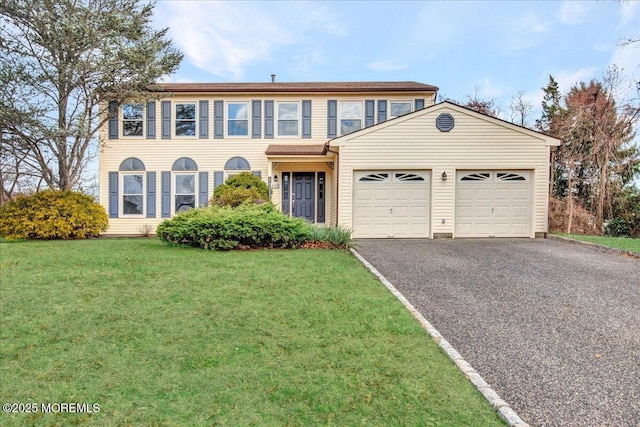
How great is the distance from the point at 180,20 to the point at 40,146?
7.24 meters

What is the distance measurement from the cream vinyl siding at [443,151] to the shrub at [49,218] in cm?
863

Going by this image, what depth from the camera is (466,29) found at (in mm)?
14219

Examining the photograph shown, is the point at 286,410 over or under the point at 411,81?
under

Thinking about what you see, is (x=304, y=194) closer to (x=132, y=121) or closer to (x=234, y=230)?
(x=234, y=230)

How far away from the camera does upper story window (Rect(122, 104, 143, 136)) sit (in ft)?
49.3

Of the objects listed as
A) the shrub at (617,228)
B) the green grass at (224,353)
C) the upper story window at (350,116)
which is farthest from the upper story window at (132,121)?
the shrub at (617,228)

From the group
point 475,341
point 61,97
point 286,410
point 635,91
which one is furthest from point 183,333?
point 635,91

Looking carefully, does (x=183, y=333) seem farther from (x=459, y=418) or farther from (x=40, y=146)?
(x=40, y=146)

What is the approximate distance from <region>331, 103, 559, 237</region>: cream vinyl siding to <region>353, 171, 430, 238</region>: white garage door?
257 mm

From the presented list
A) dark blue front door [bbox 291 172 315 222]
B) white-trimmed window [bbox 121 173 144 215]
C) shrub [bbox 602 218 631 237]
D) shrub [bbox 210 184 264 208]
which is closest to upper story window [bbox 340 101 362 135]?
dark blue front door [bbox 291 172 315 222]

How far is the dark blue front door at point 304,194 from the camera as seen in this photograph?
15125 millimetres

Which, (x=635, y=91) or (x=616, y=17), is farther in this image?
(x=635, y=91)

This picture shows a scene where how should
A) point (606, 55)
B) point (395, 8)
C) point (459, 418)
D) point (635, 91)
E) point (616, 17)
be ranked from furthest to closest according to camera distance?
point (606, 55), point (635, 91), point (395, 8), point (616, 17), point (459, 418)

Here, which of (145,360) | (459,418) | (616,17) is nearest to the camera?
(459,418)
